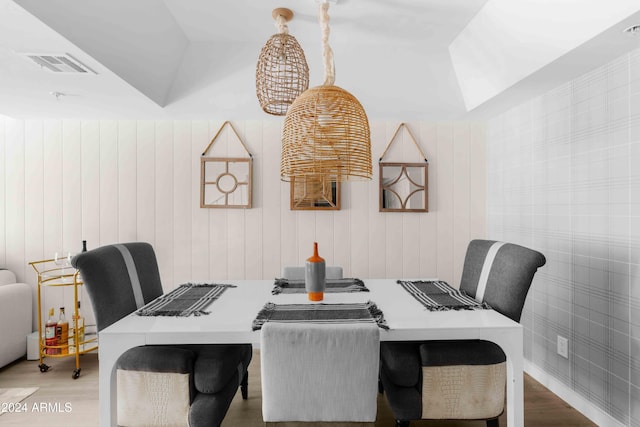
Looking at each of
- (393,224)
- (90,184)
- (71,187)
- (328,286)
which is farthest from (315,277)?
(71,187)

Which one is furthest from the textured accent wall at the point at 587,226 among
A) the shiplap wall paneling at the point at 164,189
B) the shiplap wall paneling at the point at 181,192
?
the shiplap wall paneling at the point at 164,189

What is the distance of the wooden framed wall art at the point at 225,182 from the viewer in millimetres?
3146

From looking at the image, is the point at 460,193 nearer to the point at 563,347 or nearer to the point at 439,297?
the point at 563,347

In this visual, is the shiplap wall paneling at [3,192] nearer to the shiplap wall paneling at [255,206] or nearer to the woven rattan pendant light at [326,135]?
the shiplap wall paneling at [255,206]

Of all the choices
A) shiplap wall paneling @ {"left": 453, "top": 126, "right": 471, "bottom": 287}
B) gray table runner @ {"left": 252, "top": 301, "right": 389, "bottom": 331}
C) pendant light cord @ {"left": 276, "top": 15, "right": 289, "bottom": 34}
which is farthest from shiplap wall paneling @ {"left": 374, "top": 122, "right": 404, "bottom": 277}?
gray table runner @ {"left": 252, "top": 301, "right": 389, "bottom": 331}

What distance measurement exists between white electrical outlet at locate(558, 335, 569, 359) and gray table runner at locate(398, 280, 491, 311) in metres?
0.84

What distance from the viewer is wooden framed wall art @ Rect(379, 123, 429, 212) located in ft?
10.5

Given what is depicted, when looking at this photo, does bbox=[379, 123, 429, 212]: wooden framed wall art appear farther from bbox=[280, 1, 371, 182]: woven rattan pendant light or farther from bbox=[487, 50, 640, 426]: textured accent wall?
bbox=[280, 1, 371, 182]: woven rattan pendant light

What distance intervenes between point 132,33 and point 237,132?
3.89ft

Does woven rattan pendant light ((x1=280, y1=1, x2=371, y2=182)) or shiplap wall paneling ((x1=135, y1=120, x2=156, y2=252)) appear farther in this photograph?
shiplap wall paneling ((x1=135, y1=120, x2=156, y2=252))

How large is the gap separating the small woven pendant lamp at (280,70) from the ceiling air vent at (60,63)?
3.38ft

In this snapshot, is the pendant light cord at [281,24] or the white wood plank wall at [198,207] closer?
the pendant light cord at [281,24]

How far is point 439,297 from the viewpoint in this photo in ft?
6.22

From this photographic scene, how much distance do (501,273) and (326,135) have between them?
1120 millimetres
